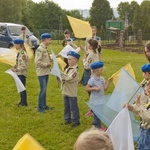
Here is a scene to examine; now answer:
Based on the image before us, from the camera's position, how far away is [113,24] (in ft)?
160

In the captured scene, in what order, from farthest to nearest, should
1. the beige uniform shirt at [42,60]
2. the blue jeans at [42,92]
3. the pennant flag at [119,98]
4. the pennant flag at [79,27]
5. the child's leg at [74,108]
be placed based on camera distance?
the pennant flag at [79,27]
the blue jeans at [42,92]
the beige uniform shirt at [42,60]
the child's leg at [74,108]
the pennant flag at [119,98]

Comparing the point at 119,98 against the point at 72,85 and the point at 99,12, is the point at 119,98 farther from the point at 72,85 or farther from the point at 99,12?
the point at 99,12

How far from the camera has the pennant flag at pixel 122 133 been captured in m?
3.03

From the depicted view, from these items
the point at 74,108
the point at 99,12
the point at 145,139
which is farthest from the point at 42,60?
the point at 99,12

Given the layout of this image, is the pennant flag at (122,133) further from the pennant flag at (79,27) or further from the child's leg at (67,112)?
the pennant flag at (79,27)

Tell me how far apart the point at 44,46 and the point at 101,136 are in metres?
4.97

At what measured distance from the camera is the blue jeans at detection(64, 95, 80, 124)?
19.9ft

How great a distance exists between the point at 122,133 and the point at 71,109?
2.98m

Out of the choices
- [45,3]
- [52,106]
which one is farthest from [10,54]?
[45,3]

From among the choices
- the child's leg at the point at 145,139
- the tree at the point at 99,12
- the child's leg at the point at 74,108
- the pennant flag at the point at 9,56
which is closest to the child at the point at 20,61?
the pennant flag at the point at 9,56

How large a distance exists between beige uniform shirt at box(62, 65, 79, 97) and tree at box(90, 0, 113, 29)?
174 feet

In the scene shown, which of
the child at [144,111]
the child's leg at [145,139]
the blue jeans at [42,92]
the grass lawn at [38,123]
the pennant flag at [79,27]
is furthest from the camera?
the pennant flag at [79,27]

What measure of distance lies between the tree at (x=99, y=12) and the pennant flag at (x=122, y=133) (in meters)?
55.6

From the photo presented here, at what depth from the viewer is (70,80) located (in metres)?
5.95
